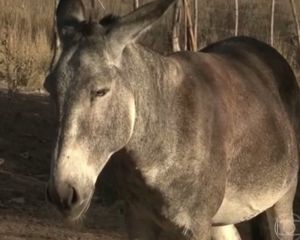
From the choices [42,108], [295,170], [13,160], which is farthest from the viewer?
[42,108]

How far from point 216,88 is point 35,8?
15.6m

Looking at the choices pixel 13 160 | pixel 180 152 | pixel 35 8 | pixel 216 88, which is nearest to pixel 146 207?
pixel 180 152

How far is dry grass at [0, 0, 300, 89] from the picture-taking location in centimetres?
1391

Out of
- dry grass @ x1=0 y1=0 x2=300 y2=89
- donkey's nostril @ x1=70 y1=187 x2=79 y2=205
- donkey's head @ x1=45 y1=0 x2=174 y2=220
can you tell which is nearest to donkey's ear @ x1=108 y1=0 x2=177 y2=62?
donkey's head @ x1=45 y1=0 x2=174 y2=220

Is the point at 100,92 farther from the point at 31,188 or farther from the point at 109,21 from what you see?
the point at 31,188

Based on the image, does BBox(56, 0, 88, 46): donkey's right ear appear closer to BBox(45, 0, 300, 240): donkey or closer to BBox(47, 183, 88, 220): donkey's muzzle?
BBox(45, 0, 300, 240): donkey

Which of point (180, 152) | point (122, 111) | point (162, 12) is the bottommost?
point (180, 152)

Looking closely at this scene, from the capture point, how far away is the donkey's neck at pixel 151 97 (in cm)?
454

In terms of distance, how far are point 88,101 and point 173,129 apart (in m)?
0.87

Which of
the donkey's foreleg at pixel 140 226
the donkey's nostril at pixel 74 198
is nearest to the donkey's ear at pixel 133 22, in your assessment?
the donkey's nostril at pixel 74 198

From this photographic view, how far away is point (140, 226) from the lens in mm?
5156

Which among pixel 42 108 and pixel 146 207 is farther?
pixel 42 108

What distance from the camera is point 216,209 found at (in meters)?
5.05

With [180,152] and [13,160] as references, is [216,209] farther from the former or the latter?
[13,160]
